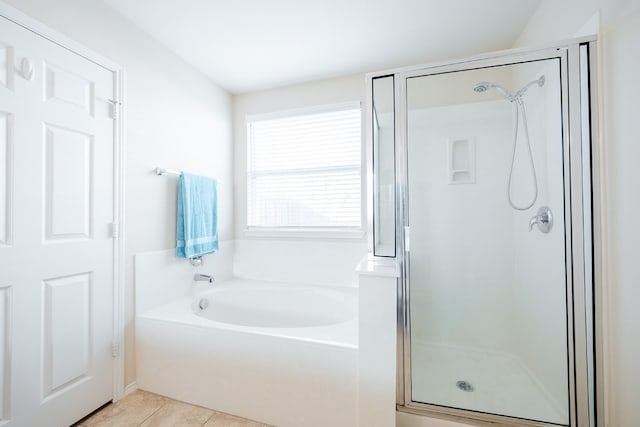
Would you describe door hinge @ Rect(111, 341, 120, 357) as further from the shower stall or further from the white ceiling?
the white ceiling

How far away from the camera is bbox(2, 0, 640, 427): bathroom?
1148mm

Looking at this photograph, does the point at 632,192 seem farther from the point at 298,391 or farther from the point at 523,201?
the point at 298,391

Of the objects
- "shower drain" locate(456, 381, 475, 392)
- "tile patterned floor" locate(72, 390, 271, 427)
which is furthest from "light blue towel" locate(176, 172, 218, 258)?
"shower drain" locate(456, 381, 475, 392)

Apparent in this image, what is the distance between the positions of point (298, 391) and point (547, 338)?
135 cm

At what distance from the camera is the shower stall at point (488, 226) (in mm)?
1336

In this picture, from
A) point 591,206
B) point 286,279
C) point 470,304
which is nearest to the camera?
point 591,206

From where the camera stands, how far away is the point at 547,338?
1473 millimetres

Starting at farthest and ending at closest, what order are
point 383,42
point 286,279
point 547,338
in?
point 286,279, point 383,42, point 547,338

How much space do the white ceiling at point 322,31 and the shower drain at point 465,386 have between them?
2.23 metres

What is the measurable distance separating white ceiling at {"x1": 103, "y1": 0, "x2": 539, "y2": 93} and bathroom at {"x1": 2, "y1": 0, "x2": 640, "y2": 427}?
45 mm

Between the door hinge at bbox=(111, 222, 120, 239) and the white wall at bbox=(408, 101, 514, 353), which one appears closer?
the white wall at bbox=(408, 101, 514, 353)

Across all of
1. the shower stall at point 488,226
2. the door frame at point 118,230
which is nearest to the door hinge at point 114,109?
the door frame at point 118,230

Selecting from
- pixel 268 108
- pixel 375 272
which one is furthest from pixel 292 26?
pixel 375 272

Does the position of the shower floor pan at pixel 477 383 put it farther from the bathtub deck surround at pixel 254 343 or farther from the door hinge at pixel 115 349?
the door hinge at pixel 115 349
